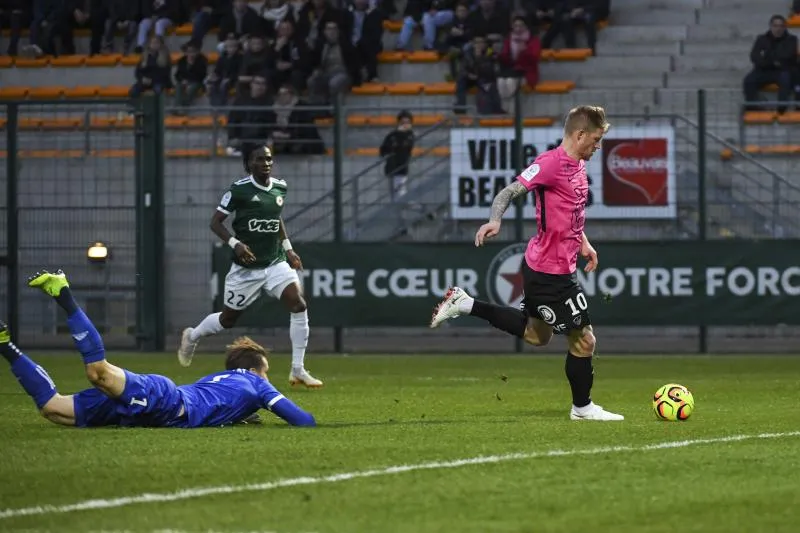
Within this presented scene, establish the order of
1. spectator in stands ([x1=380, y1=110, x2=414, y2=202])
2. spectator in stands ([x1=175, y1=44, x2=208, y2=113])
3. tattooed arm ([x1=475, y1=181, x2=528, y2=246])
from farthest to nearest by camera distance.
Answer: spectator in stands ([x1=175, y1=44, x2=208, y2=113]) → spectator in stands ([x1=380, y1=110, x2=414, y2=202]) → tattooed arm ([x1=475, y1=181, x2=528, y2=246])

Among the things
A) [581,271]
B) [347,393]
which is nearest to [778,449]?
[347,393]

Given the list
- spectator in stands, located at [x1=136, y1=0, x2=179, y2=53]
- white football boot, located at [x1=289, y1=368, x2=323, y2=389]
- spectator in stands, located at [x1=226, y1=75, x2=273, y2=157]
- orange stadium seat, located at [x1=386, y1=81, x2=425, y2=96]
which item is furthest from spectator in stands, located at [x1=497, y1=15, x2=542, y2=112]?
white football boot, located at [x1=289, y1=368, x2=323, y2=389]

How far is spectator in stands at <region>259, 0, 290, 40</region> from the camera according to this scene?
98.5 ft

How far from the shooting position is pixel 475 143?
22438 mm

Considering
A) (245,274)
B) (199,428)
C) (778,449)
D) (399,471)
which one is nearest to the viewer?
(399,471)

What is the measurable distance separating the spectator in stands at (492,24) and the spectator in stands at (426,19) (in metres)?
0.87

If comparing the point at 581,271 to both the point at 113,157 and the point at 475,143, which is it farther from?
the point at 113,157

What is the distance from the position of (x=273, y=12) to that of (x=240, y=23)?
2.24 feet

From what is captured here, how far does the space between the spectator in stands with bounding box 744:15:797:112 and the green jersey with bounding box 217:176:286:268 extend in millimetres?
10330

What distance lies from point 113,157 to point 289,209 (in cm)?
264

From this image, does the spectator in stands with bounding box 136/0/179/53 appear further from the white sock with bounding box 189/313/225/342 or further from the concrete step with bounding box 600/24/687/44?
the white sock with bounding box 189/313/225/342

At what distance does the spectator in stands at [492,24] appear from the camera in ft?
92.8

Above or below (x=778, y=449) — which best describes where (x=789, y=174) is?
above

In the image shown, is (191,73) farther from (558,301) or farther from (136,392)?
(136,392)
